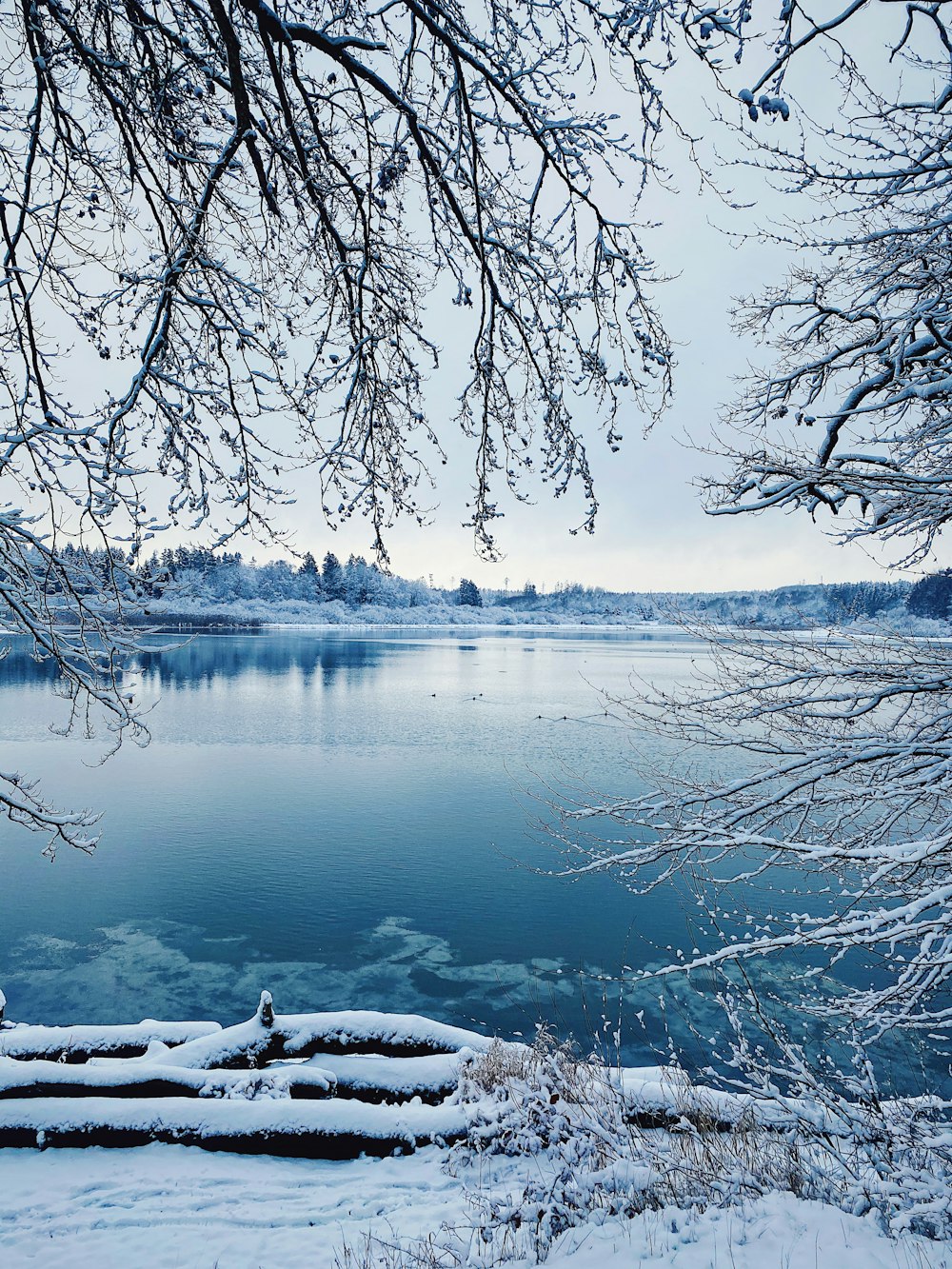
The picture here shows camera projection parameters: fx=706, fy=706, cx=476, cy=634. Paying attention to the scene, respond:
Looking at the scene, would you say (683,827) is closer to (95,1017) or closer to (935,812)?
(935,812)

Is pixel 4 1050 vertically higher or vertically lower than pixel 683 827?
lower

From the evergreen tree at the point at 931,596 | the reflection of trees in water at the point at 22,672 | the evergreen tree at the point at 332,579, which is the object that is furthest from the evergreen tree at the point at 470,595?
the evergreen tree at the point at 931,596

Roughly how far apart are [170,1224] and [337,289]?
6.00 m

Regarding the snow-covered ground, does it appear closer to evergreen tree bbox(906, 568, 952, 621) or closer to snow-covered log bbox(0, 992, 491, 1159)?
snow-covered log bbox(0, 992, 491, 1159)

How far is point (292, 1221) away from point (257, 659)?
61941 millimetres

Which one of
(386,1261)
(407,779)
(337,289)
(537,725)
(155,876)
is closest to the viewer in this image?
(337,289)

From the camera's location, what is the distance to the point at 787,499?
17.7 feet

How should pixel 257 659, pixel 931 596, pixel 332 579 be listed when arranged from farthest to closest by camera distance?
pixel 332 579, pixel 257 659, pixel 931 596

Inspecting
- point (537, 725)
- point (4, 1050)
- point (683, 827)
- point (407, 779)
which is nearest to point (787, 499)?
point (683, 827)

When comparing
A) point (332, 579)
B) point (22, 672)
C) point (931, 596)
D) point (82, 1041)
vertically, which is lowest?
point (22, 672)

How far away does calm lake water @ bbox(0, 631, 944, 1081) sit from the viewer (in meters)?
11.3

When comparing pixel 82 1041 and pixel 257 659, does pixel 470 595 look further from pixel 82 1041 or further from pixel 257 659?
pixel 82 1041

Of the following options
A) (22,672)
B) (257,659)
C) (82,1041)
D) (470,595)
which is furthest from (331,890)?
(470,595)

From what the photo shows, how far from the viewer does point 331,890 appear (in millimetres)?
15344
